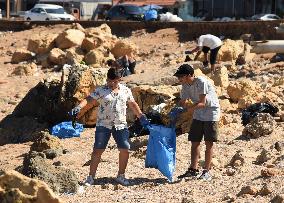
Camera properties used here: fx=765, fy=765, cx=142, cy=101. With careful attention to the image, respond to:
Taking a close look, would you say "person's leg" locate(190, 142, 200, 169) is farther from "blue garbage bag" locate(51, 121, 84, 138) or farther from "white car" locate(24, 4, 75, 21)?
"white car" locate(24, 4, 75, 21)

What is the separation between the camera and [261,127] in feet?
37.6

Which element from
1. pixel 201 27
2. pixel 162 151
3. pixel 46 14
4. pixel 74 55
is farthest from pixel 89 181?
pixel 46 14

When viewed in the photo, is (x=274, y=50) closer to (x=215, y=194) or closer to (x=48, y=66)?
(x=48, y=66)

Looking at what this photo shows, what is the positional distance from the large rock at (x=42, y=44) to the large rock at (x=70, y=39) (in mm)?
315

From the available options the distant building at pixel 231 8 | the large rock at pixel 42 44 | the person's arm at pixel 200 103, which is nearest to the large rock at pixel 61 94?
the person's arm at pixel 200 103

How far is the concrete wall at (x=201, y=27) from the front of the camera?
29000mm

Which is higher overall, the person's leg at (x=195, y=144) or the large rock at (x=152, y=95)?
the person's leg at (x=195, y=144)

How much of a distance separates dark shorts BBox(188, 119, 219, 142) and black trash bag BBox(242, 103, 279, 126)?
352 cm

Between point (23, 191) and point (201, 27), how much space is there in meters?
25.2

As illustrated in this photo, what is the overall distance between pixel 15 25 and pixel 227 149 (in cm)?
2754

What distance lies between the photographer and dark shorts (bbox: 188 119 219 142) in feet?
29.8

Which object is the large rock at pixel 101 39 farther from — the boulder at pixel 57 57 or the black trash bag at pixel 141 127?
the black trash bag at pixel 141 127

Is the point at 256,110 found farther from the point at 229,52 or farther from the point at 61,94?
the point at 229,52

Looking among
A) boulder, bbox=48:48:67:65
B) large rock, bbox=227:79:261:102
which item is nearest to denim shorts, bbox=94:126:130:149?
large rock, bbox=227:79:261:102
